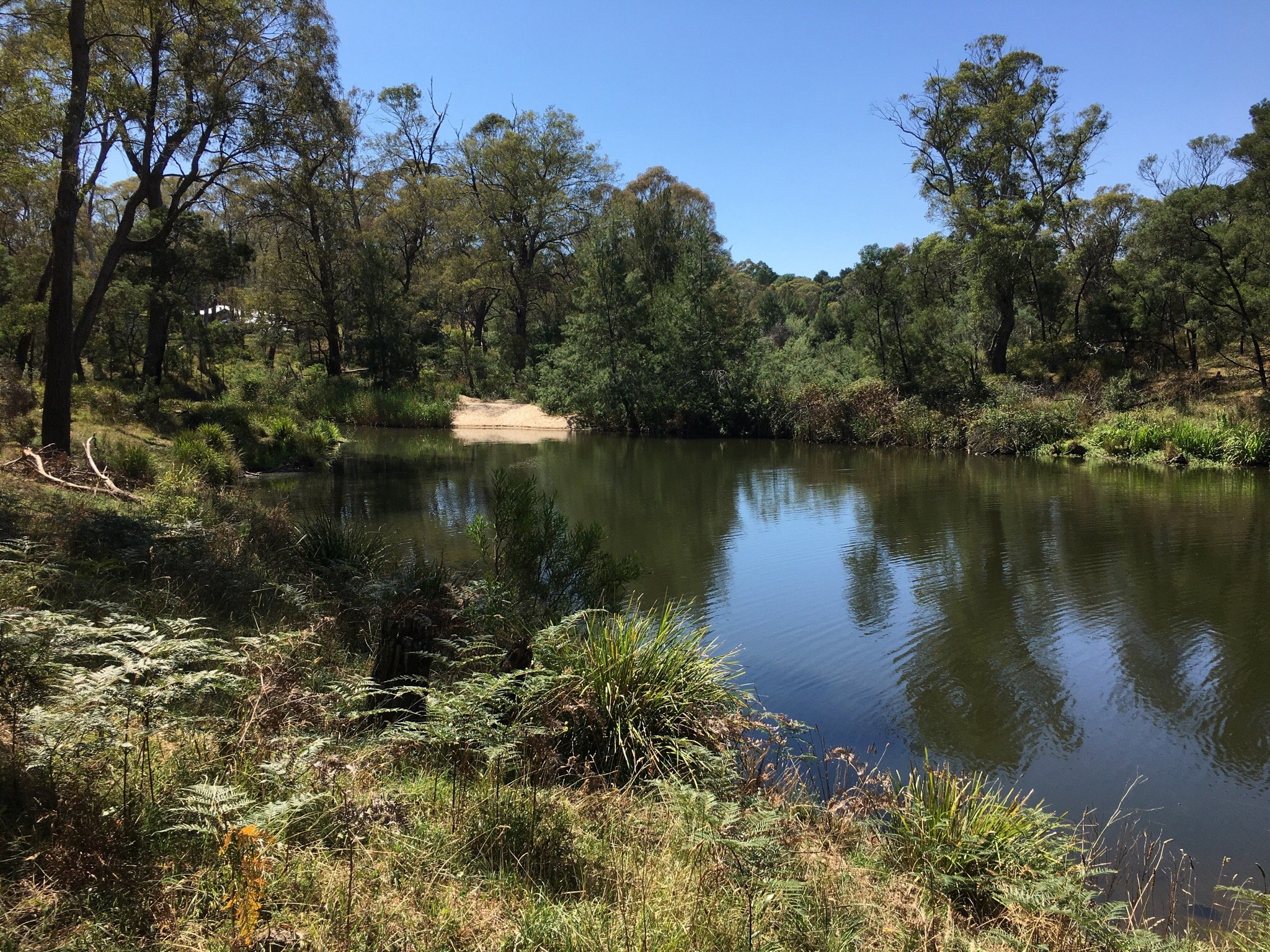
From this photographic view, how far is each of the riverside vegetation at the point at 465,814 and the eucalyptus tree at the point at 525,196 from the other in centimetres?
4017

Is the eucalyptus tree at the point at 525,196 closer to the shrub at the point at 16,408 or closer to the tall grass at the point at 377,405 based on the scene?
the tall grass at the point at 377,405

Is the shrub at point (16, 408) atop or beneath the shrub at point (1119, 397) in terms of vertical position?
beneath

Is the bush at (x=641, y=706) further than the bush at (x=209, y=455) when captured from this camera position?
No

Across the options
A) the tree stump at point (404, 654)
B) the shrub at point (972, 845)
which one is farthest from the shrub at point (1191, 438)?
the tree stump at point (404, 654)

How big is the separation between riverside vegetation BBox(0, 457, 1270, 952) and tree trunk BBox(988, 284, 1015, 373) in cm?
3127

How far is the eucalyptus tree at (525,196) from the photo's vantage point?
140 feet

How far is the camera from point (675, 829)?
3.55m

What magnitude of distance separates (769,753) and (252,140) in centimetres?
1815

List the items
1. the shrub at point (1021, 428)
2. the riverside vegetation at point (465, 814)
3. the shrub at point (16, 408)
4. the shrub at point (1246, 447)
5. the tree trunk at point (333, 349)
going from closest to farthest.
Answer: the riverside vegetation at point (465, 814), the shrub at point (16, 408), the shrub at point (1246, 447), the shrub at point (1021, 428), the tree trunk at point (333, 349)

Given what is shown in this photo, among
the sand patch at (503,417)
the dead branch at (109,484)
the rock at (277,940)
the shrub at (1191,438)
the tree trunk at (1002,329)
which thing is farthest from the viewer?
the sand patch at (503,417)

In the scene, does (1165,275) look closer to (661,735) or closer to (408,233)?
(661,735)

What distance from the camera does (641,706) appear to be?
4.95m

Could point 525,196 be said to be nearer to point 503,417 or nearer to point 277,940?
point 503,417

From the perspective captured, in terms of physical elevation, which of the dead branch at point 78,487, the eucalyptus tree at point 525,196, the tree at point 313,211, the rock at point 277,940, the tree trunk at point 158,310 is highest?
the eucalyptus tree at point 525,196
